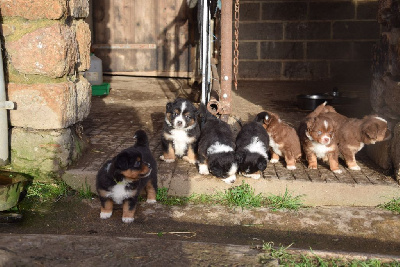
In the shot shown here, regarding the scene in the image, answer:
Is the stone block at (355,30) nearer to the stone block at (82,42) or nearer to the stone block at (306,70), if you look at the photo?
the stone block at (306,70)

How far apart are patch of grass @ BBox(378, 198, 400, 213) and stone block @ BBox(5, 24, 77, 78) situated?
351 centimetres

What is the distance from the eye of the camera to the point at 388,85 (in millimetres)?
5297

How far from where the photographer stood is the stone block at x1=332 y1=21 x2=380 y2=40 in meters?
11.4

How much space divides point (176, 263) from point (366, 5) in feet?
32.0

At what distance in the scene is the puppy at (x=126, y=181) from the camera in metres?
4.07

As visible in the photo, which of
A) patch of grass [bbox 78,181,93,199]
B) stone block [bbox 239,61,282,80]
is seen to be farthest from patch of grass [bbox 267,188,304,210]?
stone block [bbox 239,61,282,80]

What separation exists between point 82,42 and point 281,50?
7.10 m

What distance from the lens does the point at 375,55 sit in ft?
19.2

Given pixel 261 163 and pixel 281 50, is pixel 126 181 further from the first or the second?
pixel 281 50

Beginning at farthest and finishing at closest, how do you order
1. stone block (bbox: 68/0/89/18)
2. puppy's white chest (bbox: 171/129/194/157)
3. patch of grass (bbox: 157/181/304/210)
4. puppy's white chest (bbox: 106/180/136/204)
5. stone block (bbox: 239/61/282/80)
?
stone block (bbox: 239/61/282/80), puppy's white chest (bbox: 171/129/194/157), stone block (bbox: 68/0/89/18), patch of grass (bbox: 157/181/304/210), puppy's white chest (bbox: 106/180/136/204)

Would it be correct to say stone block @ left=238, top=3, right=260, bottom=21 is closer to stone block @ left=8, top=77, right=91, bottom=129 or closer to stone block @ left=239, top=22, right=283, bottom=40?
stone block @ left=239, top=22, right=283, bottom=40

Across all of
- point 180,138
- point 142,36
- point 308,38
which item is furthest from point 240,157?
point 142,36

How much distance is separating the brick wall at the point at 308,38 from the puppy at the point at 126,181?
7.40 m

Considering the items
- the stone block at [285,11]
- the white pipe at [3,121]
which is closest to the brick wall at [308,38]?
the stone block at [285,11]
